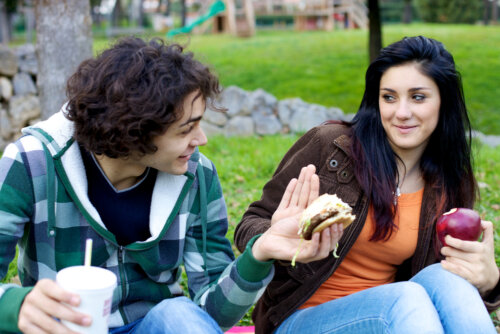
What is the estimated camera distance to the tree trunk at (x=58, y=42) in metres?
4.52

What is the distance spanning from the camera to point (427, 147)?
8.36ft

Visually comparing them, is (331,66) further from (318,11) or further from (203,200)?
(203,200)

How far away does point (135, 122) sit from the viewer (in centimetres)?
173

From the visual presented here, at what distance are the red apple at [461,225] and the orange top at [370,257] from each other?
0.21m

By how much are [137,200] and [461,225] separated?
3.71ft

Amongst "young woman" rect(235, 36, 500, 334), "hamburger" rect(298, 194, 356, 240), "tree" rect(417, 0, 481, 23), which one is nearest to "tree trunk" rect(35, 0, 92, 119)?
"young woman" rect(235, 36, 500, 334)

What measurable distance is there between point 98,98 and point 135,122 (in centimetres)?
14

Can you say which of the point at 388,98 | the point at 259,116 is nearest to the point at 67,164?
the point at 388,98

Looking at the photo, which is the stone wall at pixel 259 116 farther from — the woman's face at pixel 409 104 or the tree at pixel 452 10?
the tree at pixel 452 10

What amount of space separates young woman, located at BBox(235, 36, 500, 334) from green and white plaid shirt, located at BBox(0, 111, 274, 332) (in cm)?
21

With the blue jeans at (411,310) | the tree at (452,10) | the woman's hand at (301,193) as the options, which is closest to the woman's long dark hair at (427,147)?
the blue jeans at (411,310)

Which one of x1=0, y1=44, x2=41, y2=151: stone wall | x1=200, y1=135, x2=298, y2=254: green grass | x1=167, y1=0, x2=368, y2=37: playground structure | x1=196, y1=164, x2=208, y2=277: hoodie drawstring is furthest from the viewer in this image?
x1=167, y1=0, x2=368, y2=37: playground structure

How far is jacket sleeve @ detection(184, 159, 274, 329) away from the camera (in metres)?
1.97

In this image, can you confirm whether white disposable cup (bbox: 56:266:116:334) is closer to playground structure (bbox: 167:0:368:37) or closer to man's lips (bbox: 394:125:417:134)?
man's lips (bbox: 394:125:417:134)
